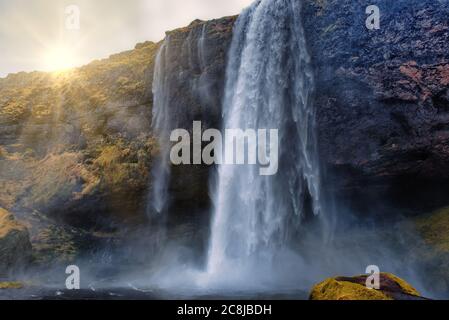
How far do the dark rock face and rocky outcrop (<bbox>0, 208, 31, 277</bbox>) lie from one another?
19502mm

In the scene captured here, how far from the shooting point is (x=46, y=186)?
107 feet

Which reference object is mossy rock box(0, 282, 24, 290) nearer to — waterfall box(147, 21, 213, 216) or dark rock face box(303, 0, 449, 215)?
waterfall box(147, 21, 213, 216)

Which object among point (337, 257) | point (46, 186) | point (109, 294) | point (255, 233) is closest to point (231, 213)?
point (255, 233)

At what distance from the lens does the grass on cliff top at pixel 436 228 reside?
938 inches

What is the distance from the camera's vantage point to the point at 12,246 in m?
25.4

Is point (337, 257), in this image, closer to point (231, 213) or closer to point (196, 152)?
point (231, 213)

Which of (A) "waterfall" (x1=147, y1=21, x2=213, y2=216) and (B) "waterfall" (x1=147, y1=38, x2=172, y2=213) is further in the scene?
(B) "waterfall" (x1=147, y1=38, x2=172, y2=213)

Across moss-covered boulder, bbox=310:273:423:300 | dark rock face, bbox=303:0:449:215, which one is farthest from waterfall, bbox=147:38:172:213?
moss-covered boulder, bbox=310:273:423:300

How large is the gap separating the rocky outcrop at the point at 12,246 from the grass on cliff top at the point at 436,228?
78.8 ft

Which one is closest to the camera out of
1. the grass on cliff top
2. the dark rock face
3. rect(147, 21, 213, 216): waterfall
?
the grass on cliff top

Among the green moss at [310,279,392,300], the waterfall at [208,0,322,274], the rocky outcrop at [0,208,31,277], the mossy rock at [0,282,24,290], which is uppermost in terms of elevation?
the waterfall at [208,0,322,274]

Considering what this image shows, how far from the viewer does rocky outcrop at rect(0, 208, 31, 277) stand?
81.0ft

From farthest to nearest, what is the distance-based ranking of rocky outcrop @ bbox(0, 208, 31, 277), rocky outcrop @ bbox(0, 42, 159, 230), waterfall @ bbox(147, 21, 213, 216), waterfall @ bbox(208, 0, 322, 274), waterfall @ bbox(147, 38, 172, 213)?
rocky outcrop @ bbox(0, 42, 159, 230), waterfall @ bbox(147, 38, 172, 213), waterfall @ bbox(147, 21, 213, 216), waterfall @ bbox(208, 0, 322, 274), rocky outcrop @ bbox(0, 208, 31, 277)
